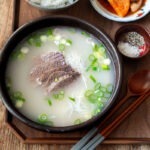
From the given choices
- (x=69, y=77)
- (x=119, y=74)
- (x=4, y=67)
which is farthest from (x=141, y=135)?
(x=4, y=67)

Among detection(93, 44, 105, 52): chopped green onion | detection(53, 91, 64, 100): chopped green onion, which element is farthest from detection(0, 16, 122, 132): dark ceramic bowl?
detection(53, 91, 64, 100): chopped green onion

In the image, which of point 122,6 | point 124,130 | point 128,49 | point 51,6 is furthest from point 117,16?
point 124,130

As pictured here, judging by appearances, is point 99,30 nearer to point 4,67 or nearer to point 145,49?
point 145,49

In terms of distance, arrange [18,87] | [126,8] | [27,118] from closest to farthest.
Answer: [27,118] → [18,87] → [126,8]

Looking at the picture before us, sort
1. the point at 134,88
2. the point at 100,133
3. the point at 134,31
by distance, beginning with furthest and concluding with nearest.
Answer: the point at 134,31 < the point at 134,88 < the point at 100,133

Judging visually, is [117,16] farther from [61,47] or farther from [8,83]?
[8,83]

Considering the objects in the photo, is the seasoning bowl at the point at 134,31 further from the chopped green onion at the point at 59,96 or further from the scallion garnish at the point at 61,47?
the chopped green onion at the point at 59,96

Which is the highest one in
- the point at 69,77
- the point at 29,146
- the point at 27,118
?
the point at 69,77

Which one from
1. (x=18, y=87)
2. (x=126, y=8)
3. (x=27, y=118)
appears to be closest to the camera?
(x=27, y=118)
